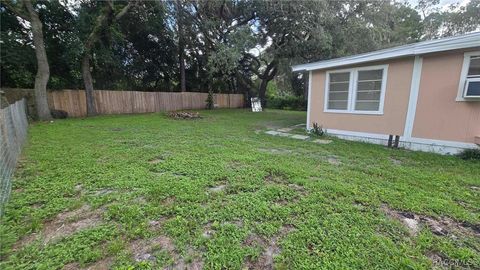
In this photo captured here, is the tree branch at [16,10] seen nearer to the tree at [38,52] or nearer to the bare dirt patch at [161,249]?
the tree at [38,52]

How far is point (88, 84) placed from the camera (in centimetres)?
989

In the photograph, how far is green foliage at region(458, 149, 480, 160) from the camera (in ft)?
13.8

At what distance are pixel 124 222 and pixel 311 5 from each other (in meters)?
11.3

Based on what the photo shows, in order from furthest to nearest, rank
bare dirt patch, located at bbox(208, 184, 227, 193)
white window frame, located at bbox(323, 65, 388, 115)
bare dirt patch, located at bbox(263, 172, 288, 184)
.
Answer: white window frame, located at bbox(323, 65, 388, 115)
bare dirt patch, located at bbox(263, 172, 288, 184)
bare dirt patch, located at bbox(208, 184, 227, 193)

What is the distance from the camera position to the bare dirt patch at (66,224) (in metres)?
1.69

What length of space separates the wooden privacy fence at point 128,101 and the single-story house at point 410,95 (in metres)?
9.58

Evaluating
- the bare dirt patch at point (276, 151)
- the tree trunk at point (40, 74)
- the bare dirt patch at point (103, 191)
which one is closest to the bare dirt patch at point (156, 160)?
the bare dirt patch at point (103, 191)

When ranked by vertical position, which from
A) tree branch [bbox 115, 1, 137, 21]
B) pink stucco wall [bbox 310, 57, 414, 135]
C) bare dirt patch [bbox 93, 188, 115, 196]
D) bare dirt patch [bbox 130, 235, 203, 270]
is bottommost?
bare dirt patch [bbox 130, 235, 203, 270]

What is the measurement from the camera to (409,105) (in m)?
4.96

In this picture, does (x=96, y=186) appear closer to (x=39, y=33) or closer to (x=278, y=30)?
(x=39, y=33)

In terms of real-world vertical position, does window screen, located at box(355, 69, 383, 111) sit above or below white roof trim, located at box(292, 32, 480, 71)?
below

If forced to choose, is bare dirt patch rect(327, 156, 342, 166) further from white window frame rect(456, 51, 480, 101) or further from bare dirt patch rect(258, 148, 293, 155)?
white window frame rect(456, 51, 480, 101)

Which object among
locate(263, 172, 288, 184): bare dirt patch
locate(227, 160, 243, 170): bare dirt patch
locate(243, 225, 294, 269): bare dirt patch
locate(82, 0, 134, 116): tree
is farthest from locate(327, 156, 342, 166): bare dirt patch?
locate(82, 0, 134, 116): tree

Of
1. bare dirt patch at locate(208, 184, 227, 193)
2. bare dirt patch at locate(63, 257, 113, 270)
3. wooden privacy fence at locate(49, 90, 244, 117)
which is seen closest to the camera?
bare dirt patch at locate(63, 257, 113, 270)
